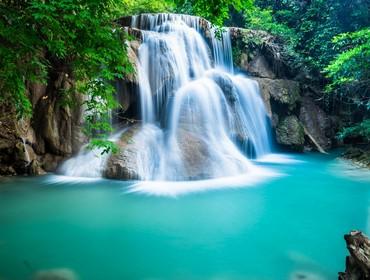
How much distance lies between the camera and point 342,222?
5.58 m

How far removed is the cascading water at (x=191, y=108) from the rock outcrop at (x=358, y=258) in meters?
5.30

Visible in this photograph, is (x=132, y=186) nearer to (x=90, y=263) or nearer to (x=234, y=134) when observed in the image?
(x=90, y=263)

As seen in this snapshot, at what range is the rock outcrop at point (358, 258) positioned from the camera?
2.87 m

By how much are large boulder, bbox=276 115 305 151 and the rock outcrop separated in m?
11.1

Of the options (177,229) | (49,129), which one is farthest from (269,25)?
(177,229)

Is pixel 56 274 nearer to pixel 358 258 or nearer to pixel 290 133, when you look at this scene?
pixel 358 258

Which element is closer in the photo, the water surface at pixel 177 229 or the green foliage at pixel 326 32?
the water surface at pixel 177 229

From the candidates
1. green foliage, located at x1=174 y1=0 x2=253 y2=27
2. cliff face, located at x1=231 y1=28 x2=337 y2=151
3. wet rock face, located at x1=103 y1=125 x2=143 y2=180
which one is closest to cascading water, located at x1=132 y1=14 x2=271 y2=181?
wet rock face, located at x1=103 y1=125 x2=143 y2=180

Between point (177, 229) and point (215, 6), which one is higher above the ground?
point (215, 6)

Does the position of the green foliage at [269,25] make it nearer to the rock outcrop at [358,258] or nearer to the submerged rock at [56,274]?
the rock outcrop at [358,258]

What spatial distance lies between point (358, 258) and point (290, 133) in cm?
1153

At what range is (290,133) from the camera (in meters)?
14.0

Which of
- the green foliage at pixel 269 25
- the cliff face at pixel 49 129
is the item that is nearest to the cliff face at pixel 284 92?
the green foliage at pixel 269 25

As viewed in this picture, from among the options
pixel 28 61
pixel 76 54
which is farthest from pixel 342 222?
pixel 28 61
